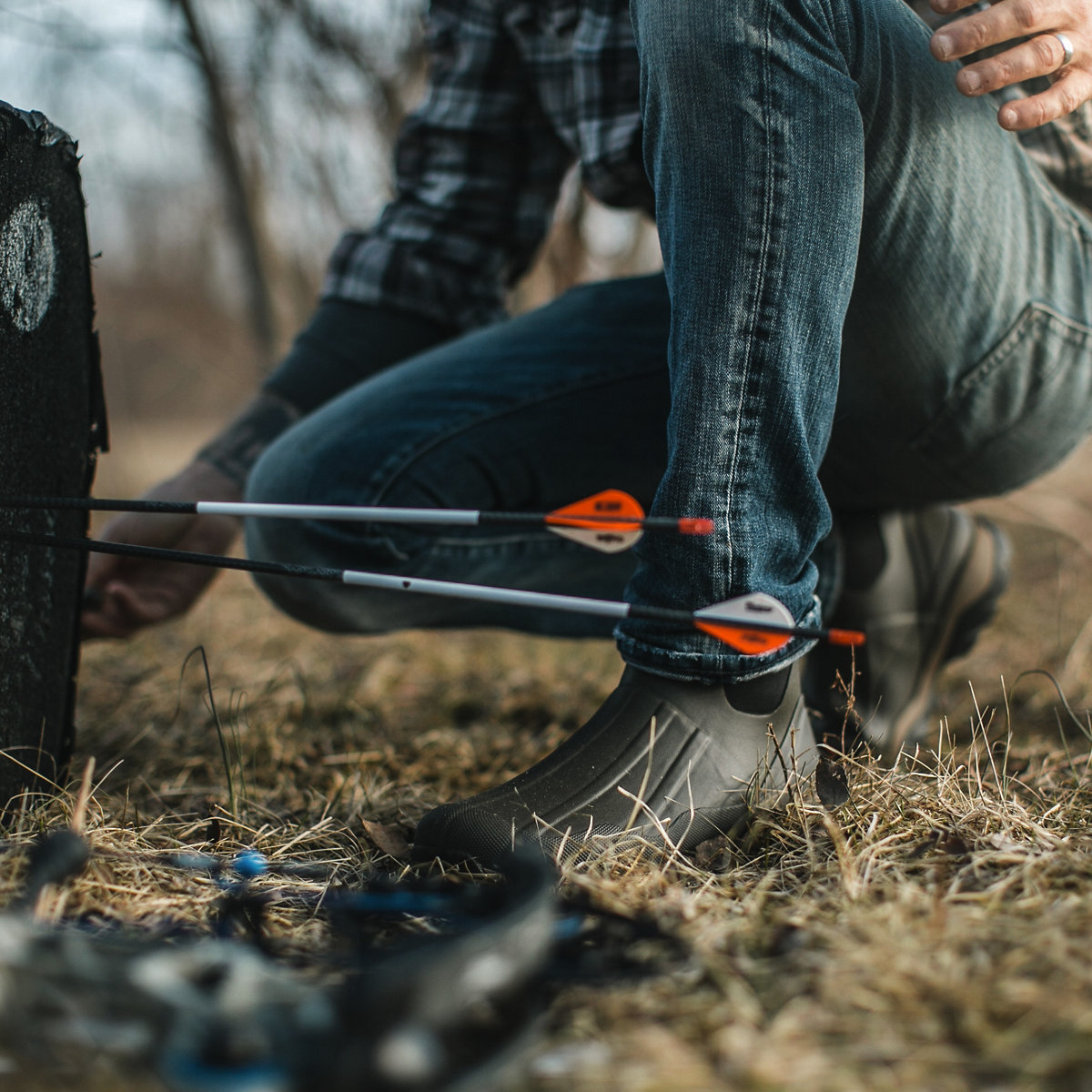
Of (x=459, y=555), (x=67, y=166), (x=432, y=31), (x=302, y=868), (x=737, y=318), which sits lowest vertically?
(x=302, y=868)

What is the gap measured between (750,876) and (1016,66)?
0.87m

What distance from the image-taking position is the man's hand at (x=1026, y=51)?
3.06ft

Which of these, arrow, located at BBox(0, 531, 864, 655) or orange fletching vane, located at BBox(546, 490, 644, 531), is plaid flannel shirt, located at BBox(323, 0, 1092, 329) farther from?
arrow, located at BBox(0, 531, 864, 655)

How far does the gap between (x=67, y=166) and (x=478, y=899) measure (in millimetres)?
949

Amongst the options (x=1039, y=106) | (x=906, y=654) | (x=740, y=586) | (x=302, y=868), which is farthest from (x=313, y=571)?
(x=906, y=654)

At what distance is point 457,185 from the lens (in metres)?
1.76

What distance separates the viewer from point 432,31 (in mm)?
1769

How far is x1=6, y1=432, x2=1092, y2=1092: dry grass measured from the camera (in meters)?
0.57

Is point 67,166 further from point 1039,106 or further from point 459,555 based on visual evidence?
point 1039,106

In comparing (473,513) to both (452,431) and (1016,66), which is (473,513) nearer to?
(452,431)

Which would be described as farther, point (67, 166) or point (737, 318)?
point (67, 166)

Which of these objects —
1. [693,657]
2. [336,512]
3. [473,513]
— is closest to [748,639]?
[693,657]

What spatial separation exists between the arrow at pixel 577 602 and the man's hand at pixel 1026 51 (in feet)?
1.83

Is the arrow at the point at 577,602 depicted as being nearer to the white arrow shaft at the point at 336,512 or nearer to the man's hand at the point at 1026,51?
the white arrow shaft at the point at 336,512
